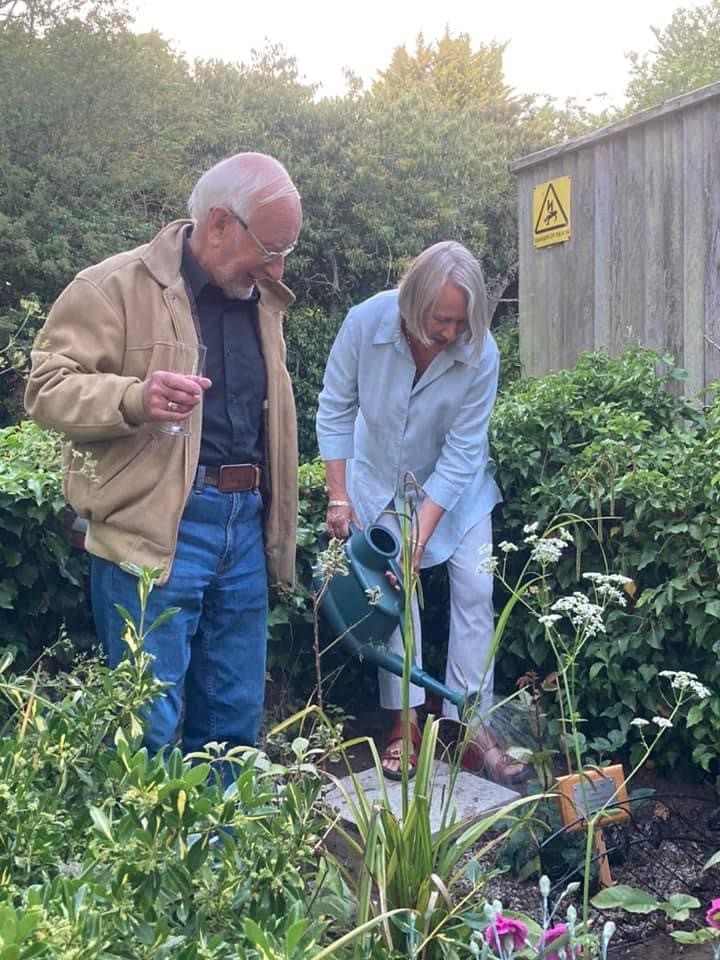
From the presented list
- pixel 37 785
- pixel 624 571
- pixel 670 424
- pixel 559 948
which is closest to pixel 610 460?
pixel 624 571

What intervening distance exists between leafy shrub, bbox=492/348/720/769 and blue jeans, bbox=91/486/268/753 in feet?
3.51

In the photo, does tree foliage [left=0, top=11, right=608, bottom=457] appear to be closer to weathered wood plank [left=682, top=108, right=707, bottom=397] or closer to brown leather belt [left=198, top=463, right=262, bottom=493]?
weathered wood plank [left=682, top=108, right=707, bottom=397]

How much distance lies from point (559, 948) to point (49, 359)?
1.60 m

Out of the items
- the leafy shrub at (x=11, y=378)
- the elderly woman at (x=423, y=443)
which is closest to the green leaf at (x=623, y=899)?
the elderly woman at (x=423, y=443)

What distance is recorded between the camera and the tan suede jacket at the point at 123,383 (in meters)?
2.39

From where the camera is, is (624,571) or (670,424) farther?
(670,424)

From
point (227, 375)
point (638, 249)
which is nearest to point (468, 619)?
point (227, 375)

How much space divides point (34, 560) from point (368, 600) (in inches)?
39.6

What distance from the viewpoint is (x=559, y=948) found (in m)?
1.71

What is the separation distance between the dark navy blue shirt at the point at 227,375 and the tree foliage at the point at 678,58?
29.5 meters

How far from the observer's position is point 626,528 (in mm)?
3287

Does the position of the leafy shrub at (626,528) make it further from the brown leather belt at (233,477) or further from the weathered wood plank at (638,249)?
the brown leather belt at (233,477)

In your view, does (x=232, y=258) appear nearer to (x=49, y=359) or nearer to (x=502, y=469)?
(x=49, y=359)

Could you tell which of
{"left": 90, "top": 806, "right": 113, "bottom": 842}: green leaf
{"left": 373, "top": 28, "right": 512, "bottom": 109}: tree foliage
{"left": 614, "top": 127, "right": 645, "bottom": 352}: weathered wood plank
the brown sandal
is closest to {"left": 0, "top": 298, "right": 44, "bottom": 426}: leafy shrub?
{"left": 614, "top": 127, "right": 645, "bottom": 352}: weathered wood plank
